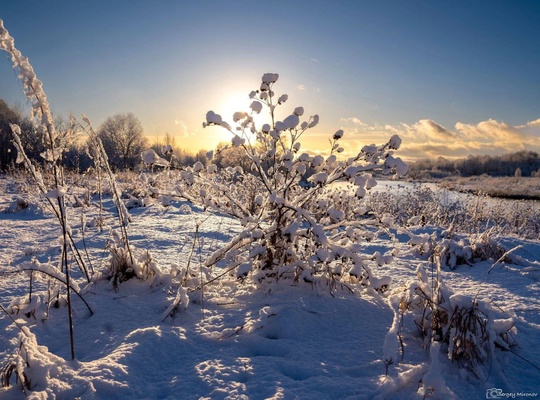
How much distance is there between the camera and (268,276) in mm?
2777

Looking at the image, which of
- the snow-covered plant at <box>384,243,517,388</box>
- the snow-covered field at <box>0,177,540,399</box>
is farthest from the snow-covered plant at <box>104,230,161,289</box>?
the snow-covered plant at <box>384,243,517,388</box>

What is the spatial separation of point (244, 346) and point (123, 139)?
4666 centimetres

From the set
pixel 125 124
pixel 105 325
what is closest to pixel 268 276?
pixel 105 325

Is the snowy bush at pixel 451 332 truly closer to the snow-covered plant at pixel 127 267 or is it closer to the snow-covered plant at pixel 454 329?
the snow-covered plant at pixel 454 329

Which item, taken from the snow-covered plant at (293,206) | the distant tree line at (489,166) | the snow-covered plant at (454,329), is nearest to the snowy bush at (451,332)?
the snow-covered plant at (454,329)

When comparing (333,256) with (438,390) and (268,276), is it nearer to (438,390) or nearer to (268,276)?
(268,276)

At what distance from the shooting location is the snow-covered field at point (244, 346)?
1.52 meters

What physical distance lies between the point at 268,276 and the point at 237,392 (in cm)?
129

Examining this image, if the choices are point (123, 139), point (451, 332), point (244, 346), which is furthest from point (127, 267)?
point (123, 139)

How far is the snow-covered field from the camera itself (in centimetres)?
152

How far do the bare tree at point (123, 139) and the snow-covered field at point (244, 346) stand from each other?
4269 centimetres

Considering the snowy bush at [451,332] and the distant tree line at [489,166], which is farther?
the distant tree line at [489,166]

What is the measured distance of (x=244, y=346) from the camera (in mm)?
1933

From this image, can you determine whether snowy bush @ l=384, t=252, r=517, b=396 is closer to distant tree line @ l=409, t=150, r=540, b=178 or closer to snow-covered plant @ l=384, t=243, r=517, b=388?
snow-covered plant @ l=384, t=243, r=517, b=388
